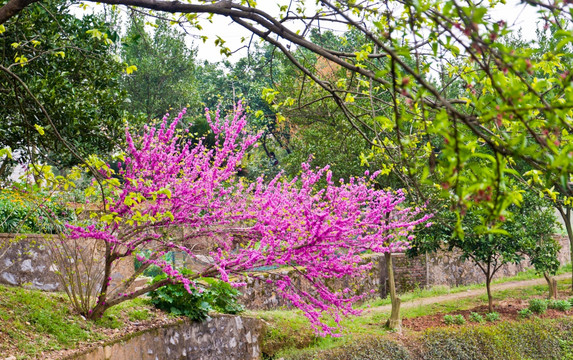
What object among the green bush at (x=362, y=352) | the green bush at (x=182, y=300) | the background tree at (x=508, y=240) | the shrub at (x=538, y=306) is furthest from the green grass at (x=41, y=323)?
the shrub at (x=538, y=306)

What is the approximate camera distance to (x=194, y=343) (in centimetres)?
771

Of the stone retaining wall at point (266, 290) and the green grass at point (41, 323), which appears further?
the stone retaining wall at point (266, 290)

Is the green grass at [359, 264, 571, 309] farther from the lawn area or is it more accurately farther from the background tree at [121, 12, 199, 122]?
the background tree at [121, 12, 199, 122]

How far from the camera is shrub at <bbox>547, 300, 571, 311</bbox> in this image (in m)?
12.4

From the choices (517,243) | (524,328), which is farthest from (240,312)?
(517,243)

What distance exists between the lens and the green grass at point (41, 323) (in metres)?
5.59

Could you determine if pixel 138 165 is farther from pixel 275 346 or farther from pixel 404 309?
pixel 404 309

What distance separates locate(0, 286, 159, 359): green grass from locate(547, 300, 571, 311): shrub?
33.8 feet

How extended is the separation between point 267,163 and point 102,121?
15037mm

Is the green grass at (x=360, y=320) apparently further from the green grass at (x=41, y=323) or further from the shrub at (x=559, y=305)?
the green grass at (x=41, y=323)

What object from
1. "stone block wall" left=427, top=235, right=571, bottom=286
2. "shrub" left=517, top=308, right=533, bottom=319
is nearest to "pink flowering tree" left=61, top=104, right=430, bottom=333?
"shrub" left=517, top=308, right=533, bottom=319

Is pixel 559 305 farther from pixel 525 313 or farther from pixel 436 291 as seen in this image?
pixel 436 291

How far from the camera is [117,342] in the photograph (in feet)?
20.9

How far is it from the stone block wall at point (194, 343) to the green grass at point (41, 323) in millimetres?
333
